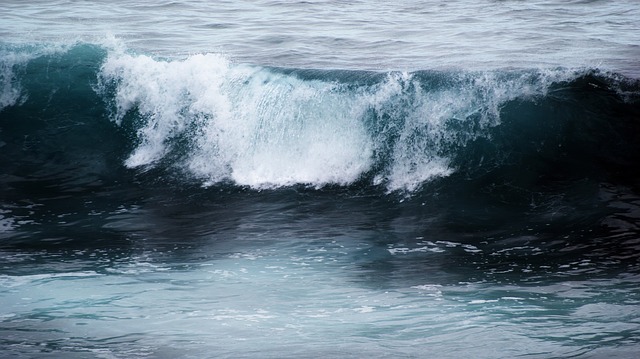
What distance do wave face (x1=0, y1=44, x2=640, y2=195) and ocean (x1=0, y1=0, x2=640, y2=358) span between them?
29 mm

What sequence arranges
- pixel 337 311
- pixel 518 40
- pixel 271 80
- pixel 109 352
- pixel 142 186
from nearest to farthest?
pixel 109 352 → pixel 337 311 → pixel 142 186 → pixel 271 80 → pixel 518 40

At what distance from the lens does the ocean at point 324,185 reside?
6.25 metres

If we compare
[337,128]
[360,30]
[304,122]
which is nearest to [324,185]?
[337,128]

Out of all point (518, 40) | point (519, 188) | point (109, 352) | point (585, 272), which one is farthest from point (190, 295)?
point (518, 40)

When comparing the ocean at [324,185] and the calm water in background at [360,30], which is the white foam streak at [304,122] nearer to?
the ocean at [324,185]

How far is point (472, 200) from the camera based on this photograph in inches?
376

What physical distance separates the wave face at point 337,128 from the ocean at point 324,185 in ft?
0.10

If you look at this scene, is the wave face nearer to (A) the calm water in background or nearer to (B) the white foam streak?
(B) the white foam streak

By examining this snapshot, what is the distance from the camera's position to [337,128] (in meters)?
11.0

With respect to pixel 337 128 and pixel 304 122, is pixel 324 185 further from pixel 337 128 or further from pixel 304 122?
pixel 304 122

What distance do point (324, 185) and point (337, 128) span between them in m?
1.03

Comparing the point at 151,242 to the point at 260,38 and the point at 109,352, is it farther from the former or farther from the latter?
the point at 260,38

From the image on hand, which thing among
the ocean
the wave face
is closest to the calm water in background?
the ocean

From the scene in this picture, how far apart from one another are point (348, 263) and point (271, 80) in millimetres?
4468
